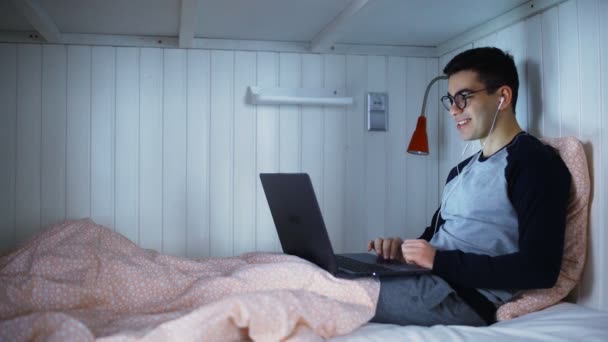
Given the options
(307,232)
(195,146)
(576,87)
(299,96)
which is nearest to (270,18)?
(299,96)

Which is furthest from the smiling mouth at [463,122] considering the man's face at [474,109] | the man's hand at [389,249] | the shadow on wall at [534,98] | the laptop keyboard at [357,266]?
the laptop keyboard at [357,266]

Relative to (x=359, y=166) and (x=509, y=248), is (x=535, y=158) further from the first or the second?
(x=359, y=166)

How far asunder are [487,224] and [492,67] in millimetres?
478

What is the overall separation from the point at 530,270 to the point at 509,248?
0.14 meters

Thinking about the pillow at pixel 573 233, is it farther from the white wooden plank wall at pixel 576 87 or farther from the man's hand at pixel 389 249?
the man's hand at pixel 389 249

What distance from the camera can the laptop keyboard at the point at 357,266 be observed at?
1.43m

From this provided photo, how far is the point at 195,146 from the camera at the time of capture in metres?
2.29

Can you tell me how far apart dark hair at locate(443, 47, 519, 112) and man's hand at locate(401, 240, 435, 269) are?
0.54m

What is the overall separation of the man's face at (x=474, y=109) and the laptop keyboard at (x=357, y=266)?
1.65 feet

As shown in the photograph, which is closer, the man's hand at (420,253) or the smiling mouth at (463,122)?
the man's hand at (420,253)

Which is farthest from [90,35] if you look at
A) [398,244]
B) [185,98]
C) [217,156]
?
[398,244]

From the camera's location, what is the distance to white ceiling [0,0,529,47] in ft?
6.00

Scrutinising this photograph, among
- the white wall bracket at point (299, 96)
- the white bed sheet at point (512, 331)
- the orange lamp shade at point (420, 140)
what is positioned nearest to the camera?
the white bed sheet at point (512, 331)

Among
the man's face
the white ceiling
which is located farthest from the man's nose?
the white ceiling
